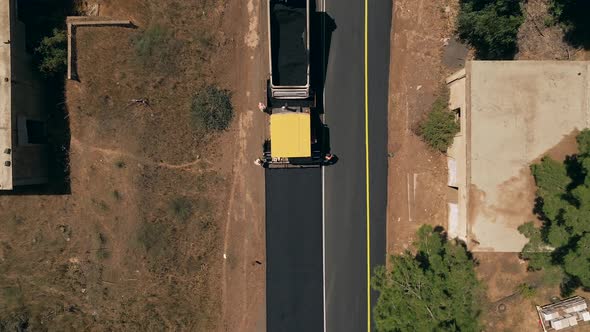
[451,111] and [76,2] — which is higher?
[76,2]

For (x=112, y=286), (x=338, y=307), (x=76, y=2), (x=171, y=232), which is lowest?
(x=338, y=307)

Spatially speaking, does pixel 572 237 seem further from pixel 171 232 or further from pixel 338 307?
pixel 171 232

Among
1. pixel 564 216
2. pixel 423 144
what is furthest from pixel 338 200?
pixel 564 216

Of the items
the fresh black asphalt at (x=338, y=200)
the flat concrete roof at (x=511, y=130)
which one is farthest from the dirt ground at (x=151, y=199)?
the flat concrete roof at (x=511, y=130)

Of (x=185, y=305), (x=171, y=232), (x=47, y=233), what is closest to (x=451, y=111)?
(x=171, y=232)

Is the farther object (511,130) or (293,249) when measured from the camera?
(293,249)

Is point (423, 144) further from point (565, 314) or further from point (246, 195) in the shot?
point (565, 314)

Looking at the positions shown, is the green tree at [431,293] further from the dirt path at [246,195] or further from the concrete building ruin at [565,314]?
the dirt path at [246,195]

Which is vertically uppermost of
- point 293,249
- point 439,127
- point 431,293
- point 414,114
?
point 414,114
